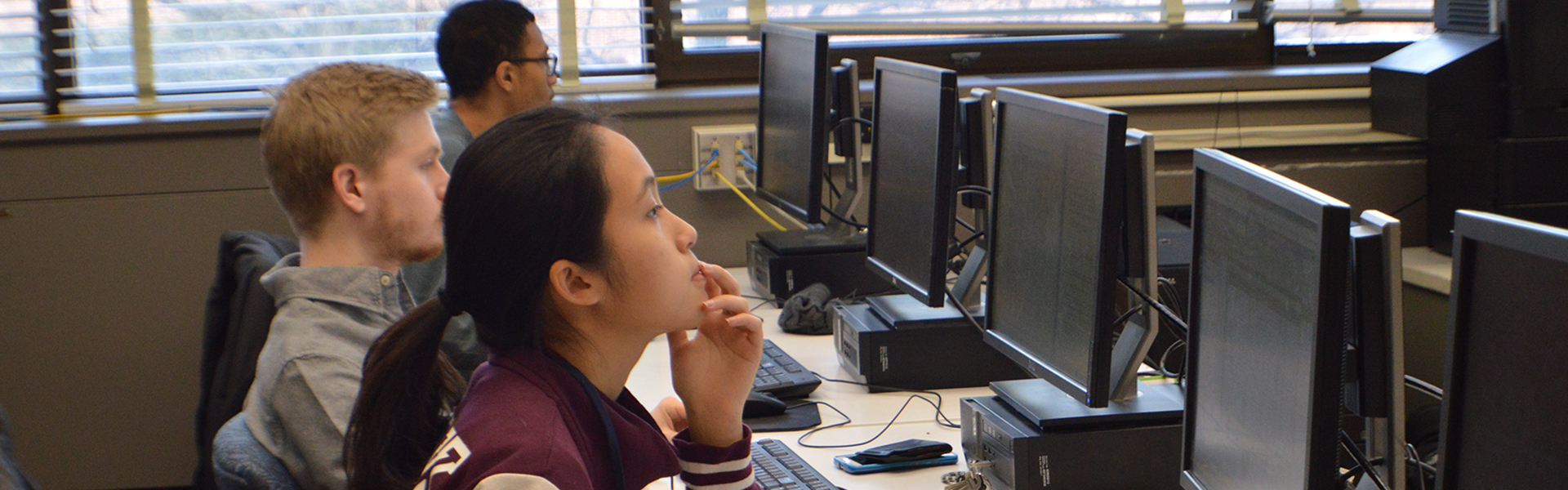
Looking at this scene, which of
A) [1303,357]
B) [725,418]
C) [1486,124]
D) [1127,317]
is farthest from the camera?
[1486,124]

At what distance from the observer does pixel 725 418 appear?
1.28 metres

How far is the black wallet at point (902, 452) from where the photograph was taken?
1.55m

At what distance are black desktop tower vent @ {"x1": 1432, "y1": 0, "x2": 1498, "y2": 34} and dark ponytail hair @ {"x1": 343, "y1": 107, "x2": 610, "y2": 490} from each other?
2356 mm

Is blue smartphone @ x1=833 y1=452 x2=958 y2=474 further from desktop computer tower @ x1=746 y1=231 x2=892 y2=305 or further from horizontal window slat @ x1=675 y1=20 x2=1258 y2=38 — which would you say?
horizontal window slat @ x1=675 y1=20 x2=1258 y2=38

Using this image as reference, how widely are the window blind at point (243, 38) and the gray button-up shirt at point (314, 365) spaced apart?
1664 millimetres

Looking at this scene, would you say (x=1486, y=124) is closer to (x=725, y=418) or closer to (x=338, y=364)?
(x=725, y=418)

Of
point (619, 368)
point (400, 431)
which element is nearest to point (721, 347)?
point (619, 368)

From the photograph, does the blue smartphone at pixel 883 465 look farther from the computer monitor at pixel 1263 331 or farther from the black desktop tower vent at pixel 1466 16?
the black desktop tower vent at pixel 1466 16

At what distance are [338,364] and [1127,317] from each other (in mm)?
854

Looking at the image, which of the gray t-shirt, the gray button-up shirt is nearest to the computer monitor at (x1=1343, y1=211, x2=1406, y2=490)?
the gray button-up shirt

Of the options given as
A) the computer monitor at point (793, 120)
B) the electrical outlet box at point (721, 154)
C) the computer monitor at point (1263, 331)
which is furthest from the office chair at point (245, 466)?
the electrical outlet box at point (721, 154)

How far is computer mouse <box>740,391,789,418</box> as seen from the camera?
1796mm

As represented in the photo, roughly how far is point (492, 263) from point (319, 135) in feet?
1.94

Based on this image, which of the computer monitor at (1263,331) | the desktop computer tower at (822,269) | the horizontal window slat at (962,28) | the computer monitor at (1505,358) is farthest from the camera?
the horizontal window slat at (962,28)
